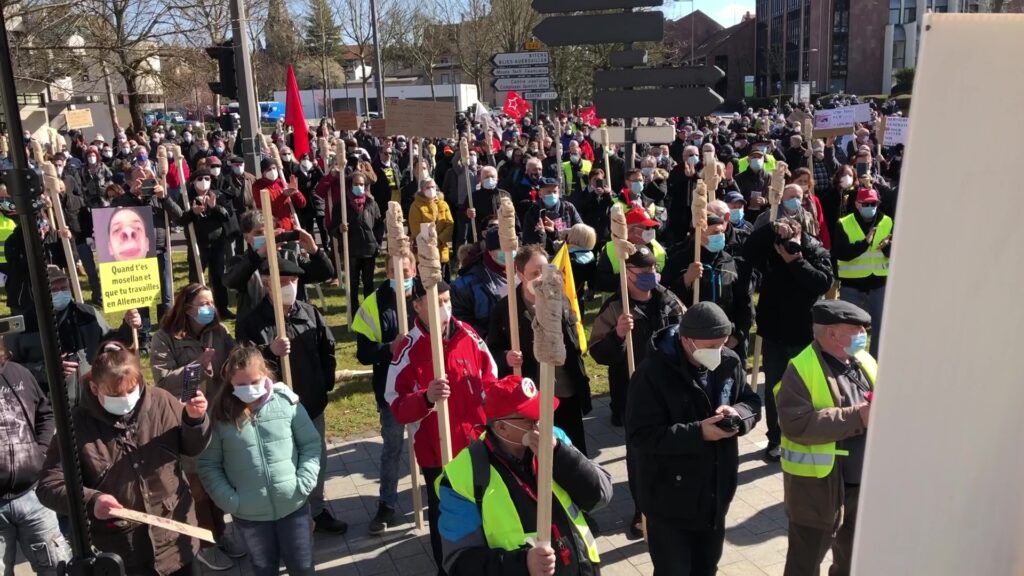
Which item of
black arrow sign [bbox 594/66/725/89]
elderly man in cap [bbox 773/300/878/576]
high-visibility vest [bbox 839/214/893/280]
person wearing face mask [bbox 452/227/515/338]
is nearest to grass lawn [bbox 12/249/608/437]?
person wearing face mask [bbox 452/227/515/338]

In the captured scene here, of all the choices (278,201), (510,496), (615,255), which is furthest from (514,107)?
(510,496)

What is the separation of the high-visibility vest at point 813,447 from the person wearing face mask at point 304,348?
275cm

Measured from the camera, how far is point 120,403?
398cm

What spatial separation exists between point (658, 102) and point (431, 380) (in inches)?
190

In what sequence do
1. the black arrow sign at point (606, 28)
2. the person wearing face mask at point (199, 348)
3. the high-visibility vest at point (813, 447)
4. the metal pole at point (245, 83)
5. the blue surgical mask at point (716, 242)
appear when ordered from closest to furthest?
1. the high-visibility vest at point (813, 447)
2. the person wearing face mask at point (199, 348)
3. the blue surgical mask at point (716, 242)
4. the black arrow sign at point (606, 28)
5. the metal pole at point (245, 83)

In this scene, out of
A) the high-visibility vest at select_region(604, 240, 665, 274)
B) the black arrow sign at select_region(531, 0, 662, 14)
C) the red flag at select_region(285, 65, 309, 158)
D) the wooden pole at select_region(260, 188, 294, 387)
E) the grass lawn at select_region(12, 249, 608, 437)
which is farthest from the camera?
the red flag at select_region(285, 65, 309, 158)

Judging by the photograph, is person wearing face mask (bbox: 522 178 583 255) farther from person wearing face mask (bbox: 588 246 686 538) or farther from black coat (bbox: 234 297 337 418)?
black coat (bbox: 234 297 337 418)

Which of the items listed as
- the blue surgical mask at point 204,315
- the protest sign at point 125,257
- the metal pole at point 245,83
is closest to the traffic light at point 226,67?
the metal pole at point 245,83

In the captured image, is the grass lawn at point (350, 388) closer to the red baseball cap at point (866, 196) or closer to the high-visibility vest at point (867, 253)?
the high-visibility vest at point (867, 253)

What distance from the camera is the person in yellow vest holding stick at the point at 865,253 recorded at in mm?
7797

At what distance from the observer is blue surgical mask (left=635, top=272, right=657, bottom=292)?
5828 millimetres

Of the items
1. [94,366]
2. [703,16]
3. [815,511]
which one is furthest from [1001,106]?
[703,16]

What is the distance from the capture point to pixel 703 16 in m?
90.2

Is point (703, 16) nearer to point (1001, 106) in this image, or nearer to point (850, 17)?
point (850, 17)
